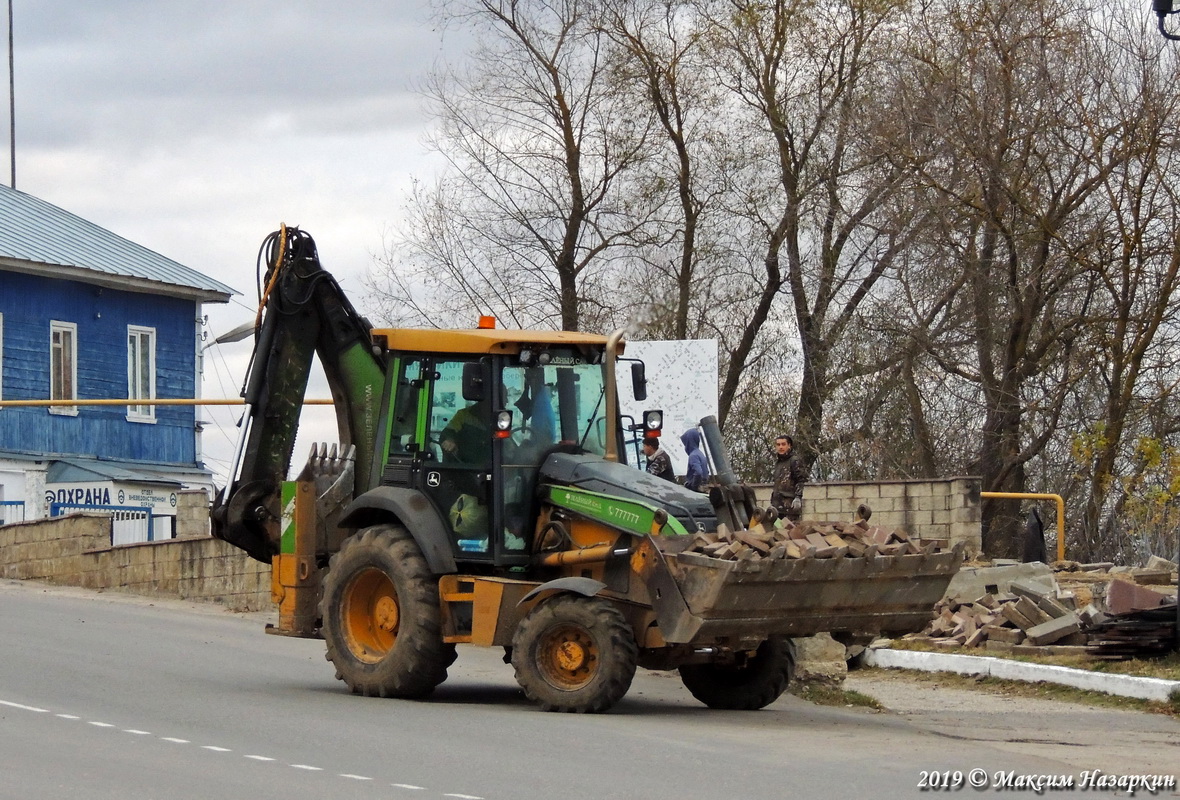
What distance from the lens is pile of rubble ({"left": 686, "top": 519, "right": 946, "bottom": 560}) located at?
11102mm

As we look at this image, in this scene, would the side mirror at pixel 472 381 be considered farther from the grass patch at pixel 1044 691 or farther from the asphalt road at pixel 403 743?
the grass patch at pixel 1044 691

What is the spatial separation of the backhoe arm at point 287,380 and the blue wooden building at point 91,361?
54.4 feet

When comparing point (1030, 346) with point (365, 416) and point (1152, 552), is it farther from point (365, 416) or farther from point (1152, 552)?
point (365, 416)

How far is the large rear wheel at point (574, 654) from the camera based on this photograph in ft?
37.2

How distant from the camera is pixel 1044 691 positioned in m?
14.3

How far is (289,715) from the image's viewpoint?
11289mm

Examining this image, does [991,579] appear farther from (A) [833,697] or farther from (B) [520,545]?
(B) [520,545]

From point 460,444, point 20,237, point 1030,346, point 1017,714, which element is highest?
point 20,237

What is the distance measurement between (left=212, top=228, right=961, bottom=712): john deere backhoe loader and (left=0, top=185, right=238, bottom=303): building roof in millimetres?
19578

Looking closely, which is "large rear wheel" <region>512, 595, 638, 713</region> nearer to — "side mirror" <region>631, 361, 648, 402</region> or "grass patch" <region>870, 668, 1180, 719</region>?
"side mirror" <region>631, 361, 648, 402</region>

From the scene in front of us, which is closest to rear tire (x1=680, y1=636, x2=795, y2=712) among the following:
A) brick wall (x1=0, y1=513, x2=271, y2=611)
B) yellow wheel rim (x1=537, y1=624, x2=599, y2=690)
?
yellow wheel rim (x1=537, y1=624, x2=599, y2=690)

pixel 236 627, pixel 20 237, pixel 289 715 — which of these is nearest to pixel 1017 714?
pixel 289 715

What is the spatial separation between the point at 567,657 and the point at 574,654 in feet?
0.24

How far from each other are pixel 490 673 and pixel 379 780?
22.7 ft
